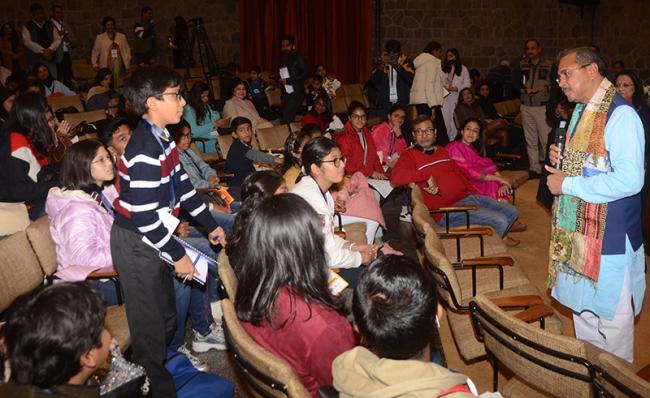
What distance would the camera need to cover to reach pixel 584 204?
8.89 ft

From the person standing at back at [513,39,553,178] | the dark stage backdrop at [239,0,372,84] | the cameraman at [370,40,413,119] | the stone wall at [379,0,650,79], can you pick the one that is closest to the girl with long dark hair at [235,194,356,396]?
the person standing at back at [513,39,553,178]

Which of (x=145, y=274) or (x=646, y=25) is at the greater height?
(x=646, y=25)

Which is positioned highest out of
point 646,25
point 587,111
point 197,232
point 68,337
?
point 646,25

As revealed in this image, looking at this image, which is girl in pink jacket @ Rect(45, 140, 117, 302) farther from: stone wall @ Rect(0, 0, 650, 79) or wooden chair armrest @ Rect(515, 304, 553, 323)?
stone wall @ Rect(0, 0, 650, 79)

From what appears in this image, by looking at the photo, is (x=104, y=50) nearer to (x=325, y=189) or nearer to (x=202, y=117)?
(x=202, y=117)

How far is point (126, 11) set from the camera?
12.4 metres

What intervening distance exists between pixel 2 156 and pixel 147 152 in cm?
201

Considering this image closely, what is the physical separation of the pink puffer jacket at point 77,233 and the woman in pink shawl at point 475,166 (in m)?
3.14

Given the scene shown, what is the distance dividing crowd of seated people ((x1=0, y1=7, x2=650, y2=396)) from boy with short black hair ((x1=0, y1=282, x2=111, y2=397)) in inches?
0.4

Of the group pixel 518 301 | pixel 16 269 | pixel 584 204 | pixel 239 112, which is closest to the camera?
pixel 584 204

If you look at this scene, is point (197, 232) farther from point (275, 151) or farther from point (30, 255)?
point (275, 151)

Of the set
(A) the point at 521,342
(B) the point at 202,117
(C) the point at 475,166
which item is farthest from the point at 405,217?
(A) the point at 521,342

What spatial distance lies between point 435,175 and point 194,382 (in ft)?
8.42

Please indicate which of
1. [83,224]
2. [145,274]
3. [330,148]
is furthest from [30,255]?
[330,148]
